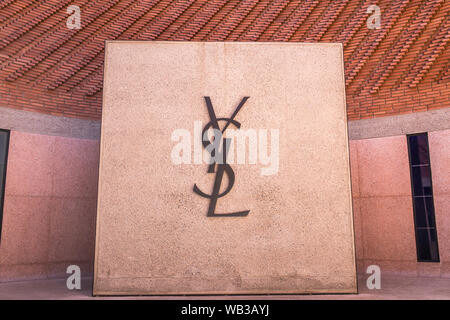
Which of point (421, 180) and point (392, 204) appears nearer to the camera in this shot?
point (421, 180)

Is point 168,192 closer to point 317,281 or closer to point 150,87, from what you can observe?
point 150,87

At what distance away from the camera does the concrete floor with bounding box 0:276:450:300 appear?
5.32 meters

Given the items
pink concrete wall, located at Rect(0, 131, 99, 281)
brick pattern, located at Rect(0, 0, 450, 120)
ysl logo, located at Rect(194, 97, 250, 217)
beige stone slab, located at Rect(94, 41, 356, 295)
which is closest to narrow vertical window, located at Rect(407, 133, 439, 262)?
brick pattern, located at Rect(0, 0, 450, 120)

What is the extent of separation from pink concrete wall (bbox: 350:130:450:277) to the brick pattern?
2.72ft

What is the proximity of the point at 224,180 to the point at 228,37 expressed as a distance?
211 inches

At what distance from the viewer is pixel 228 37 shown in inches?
385

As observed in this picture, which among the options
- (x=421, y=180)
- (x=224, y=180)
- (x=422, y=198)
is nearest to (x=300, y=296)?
(x=224, y=180)

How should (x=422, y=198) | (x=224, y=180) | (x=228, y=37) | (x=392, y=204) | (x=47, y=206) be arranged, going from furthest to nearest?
(x=228, y=37) → (x=392, y=204) → (x=422, y=198) → (x=47, y=206) → (x=224, y=180)

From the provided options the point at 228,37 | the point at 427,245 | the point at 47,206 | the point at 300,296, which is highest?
the point at 228,37

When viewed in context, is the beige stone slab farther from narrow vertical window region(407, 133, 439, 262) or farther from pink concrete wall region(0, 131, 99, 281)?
narrow vertical window region(407, 133, 439, 262)

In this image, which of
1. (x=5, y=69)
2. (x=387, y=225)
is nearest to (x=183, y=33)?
(x=5, y=69)

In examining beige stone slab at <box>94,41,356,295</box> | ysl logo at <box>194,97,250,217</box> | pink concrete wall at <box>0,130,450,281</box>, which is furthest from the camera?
pink concrete wall at <box>0,130,450,281</box>

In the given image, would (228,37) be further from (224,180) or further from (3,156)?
(3,156)

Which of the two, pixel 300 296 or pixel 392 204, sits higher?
→ pixel 392 204
